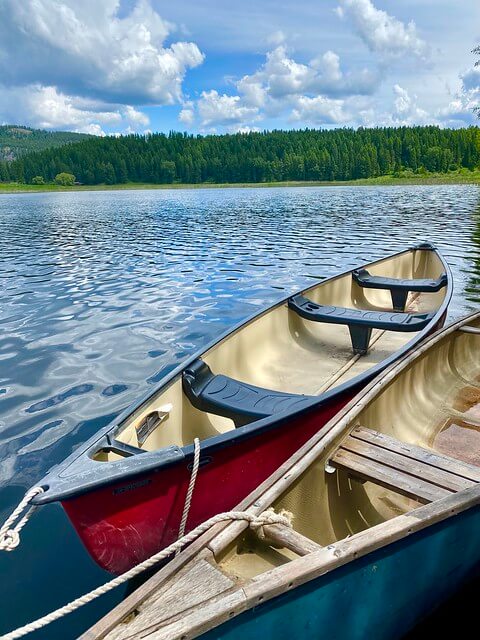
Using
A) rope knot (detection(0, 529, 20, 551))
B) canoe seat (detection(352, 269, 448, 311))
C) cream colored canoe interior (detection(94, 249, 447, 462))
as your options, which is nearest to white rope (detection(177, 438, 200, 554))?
cream colored canoe interior (detection(94, 249, 447, 462))

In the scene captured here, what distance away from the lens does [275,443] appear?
5.14 meters

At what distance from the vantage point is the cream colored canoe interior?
5734 mm

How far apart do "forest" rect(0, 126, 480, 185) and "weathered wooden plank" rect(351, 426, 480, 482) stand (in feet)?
537

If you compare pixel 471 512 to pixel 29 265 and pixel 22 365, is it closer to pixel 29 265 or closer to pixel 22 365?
pixel 22 365

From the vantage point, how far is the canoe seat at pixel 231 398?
5559mm

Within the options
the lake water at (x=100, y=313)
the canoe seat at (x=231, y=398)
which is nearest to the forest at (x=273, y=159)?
the lake water at (x=100, y=313)

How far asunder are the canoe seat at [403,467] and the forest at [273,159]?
163710 millimetres

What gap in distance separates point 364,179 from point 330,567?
16424 cm

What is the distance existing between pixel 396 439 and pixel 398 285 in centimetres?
751

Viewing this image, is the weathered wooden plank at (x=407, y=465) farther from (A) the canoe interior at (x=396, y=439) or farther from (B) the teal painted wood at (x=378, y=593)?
(B) the teal painted wood at (x=378, y=593)

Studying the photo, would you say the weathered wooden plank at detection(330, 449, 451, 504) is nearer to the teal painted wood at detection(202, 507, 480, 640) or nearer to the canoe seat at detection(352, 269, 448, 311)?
the teal painted wood at detection(202, 507, 480, 640)

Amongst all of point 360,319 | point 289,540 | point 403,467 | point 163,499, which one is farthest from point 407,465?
point 360,319

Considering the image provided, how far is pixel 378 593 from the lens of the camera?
3049 mm

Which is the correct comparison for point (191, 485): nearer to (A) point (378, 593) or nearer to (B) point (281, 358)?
(A) point (378, 593)
